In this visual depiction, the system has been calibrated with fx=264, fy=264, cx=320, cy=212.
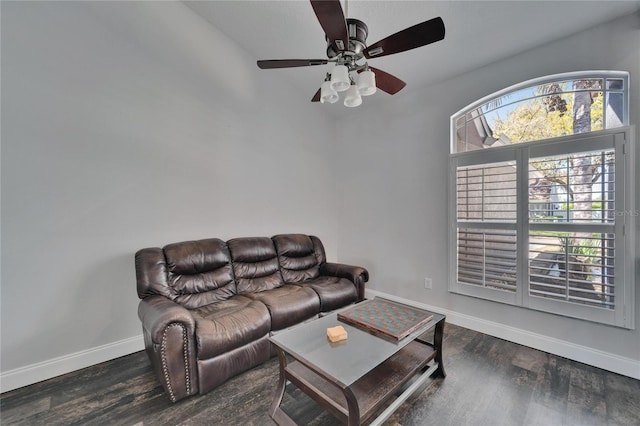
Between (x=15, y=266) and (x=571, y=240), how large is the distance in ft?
14.6

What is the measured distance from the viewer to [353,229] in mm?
4113

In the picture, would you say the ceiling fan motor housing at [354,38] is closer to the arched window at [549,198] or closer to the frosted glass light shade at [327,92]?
the frosted glass light shade at [327,92]

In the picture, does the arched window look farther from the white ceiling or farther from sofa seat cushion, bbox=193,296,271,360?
sofa seat cushion, bbox=193,296,271,360

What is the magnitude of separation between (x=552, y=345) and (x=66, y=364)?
414cm

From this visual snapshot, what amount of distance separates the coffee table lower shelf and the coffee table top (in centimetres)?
5

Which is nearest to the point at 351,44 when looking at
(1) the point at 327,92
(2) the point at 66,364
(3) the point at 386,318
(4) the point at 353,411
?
(1) the point at 327,92

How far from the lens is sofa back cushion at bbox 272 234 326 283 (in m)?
3.23

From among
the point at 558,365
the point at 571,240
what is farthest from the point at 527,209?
the point at 558,365

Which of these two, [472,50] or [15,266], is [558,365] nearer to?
[472,50]

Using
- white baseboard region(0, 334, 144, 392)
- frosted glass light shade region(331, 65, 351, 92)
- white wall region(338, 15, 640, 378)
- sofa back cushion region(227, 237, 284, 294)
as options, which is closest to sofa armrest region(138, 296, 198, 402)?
white baseboard region(0, 334, 144, 392)

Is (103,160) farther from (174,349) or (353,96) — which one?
(353,96)

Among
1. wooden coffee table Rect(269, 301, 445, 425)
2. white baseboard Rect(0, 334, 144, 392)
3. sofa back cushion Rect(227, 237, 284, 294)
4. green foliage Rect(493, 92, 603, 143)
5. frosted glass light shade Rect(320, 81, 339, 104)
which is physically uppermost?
green foliage Rect(493, 92, 603, 143)

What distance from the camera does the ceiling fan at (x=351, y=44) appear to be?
1397mm

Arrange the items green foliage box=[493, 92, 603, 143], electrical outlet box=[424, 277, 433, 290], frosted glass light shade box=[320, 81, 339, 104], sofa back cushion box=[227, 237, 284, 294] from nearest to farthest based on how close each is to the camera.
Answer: frosted glass light shade box=[320, 81, 339, 104] < green foliage box=[493, 92, 603, 143] < sofa back cushion box=[227, 237, 284, 294] < electrical outlet box=[424, 277, 433, 290]
